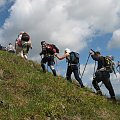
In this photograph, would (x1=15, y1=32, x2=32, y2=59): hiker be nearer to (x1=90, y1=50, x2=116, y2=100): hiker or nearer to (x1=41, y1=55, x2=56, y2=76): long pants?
(x1=41, y1=55, x2=56, y2=76): long pants

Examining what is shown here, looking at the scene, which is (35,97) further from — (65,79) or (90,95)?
(65,79)

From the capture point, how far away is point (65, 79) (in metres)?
21.9

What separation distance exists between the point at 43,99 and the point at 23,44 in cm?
798

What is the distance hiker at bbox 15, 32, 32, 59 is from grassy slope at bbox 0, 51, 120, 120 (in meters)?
2.88

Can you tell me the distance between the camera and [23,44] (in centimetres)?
2406

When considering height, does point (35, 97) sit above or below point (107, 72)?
below

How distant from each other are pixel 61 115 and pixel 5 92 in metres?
2.81

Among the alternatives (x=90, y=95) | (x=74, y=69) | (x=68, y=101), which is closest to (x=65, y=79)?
(x=74, y=69)

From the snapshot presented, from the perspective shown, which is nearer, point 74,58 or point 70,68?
point 74,58

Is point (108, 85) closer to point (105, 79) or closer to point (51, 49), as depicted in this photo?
point (105, 79)

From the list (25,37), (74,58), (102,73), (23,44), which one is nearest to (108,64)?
(102,73)

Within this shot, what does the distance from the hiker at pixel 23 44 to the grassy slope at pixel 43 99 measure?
9.45 feet

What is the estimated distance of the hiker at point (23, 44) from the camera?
78.3 ft

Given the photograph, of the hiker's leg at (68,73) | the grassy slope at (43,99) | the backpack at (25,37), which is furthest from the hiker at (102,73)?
the backpack at (25,37)
